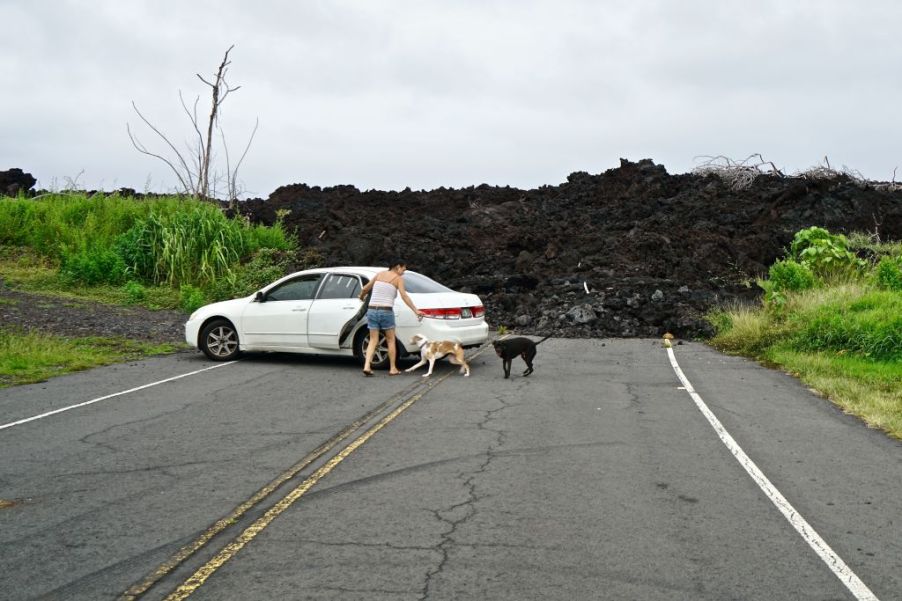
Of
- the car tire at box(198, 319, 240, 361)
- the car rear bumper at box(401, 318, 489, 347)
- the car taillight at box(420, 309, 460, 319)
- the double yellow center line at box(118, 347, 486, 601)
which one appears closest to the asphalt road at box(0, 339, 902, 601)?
the double yellow center line at box(118, 347, 486, 601)

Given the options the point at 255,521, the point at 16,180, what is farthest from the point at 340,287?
the point at 16,180

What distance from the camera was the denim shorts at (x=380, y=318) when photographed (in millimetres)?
13547

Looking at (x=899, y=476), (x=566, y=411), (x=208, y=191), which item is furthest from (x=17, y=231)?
(x=899, y=476)

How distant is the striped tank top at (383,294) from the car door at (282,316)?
177 centimetres

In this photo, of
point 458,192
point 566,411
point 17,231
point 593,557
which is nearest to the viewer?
point 593,557

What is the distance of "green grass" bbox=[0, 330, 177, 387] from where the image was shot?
45.0ft

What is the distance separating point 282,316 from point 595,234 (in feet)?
62.5

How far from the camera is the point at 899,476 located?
7695 mm

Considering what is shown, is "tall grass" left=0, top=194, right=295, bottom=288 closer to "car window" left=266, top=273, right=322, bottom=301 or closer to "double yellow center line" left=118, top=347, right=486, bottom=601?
"car window" left=266, top=273, right=322, bottom=301

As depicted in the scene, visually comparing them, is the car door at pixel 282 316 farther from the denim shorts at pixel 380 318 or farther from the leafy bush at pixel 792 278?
the leafy bush at pixel 792 278

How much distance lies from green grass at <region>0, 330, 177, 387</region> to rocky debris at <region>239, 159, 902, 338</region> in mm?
9734

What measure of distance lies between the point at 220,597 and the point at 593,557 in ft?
7.25

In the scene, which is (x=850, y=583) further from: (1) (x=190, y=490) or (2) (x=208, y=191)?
(2) (x=208, y=191)

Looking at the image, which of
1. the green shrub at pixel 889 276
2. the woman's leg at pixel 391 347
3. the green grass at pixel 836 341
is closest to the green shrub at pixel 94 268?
the woman's leg at pixel 391 347
